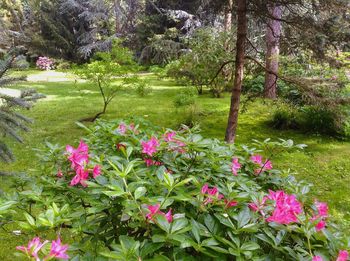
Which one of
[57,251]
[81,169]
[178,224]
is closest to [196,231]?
[178,224]

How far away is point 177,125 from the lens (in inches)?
298

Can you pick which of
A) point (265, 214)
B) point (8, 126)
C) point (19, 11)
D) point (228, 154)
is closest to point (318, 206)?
→ point (265, 214)

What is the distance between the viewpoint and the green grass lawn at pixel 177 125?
15.9 ft

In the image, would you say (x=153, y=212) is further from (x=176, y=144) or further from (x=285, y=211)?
(x=176, y=144)

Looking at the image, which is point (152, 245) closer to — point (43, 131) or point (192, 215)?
point (192, 215)

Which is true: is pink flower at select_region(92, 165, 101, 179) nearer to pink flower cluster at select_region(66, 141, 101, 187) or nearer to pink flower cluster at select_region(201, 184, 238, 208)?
pink flower cluster at select_region(66, 141, 101, 187)

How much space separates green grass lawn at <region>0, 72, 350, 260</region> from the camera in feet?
15.9

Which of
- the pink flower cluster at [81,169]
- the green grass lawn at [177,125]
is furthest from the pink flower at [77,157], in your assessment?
the green grass lawn at [177,125]

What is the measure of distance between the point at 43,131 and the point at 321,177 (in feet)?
18.4

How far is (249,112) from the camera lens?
8.95 metres

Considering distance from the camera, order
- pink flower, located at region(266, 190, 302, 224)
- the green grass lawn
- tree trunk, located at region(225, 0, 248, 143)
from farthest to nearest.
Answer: tree trunk, located at region(225, 0, 248, 143)
the green grass lawn
pink flower, located at region(266, 190, 302, 224)

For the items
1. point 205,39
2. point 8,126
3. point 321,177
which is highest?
point 205,39

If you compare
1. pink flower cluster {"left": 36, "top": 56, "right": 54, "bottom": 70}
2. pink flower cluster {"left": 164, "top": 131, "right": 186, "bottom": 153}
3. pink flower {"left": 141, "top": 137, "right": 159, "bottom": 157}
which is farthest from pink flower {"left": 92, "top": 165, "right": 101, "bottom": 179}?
pink flower cluster {"left": 36, "top": 56, "right": 54, "bottom": 70}

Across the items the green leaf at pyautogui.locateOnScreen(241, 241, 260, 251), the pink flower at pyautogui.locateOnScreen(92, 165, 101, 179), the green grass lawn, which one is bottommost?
the green grass lawn
